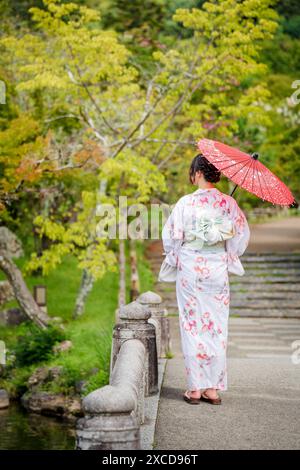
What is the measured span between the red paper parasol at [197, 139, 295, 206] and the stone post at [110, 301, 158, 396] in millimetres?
1403

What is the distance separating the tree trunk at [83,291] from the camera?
623 inches

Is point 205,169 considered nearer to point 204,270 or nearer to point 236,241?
point 236,241

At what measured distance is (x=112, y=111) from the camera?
15523 millimetres

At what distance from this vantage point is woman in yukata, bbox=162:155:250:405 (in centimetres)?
604

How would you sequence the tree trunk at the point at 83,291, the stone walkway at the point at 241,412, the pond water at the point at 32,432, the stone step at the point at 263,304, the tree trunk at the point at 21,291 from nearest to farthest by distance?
1. the stone walkway at the point at 241,412
2. the pond water at the point at 32,432
3. the tree trunk at the point at 21,291
4. the tree trunk at the point at 83,291
5. the stone step at the point at 263,304

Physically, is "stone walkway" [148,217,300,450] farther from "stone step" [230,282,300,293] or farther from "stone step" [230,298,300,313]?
"stone step" [230,282,300,293]

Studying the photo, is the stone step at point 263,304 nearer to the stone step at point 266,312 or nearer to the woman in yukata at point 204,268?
the stone step at point 266,312

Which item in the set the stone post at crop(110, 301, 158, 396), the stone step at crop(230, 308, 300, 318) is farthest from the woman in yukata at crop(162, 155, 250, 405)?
the stone step at crop(230, 308, 300, 318)

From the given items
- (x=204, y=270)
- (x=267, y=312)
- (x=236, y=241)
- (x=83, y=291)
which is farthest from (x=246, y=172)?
(x=267, y=312)

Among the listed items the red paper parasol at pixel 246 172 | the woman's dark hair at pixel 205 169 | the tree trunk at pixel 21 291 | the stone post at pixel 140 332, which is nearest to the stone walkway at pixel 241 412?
the stone post at pixel 140 332

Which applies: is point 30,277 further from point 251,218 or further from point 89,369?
point 251,218

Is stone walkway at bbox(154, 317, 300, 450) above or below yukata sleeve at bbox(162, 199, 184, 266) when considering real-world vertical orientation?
below

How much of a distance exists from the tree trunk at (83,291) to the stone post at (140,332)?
30.2 feet

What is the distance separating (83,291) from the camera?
52.4ft
